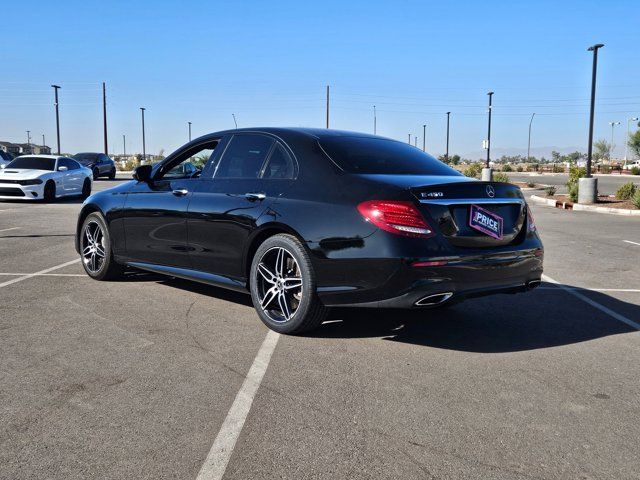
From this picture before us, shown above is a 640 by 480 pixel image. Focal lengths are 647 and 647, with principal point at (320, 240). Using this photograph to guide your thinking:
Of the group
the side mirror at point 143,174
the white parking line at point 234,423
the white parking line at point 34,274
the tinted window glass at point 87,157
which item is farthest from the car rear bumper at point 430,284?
the tinted window glass at point 87,157

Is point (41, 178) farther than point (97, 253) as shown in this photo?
Yes

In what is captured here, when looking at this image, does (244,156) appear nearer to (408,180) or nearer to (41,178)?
(408,180)

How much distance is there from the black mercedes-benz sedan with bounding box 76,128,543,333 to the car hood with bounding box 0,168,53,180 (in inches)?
558

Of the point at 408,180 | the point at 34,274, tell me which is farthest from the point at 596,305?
the point at 34,274

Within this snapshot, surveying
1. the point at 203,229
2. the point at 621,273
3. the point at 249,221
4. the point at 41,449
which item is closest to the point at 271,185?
the point at 249,221

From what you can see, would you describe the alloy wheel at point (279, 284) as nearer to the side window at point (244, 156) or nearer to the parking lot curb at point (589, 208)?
the side window at point (244, 156)

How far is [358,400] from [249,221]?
209 cm

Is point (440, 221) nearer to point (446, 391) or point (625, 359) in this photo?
point (446, 391)

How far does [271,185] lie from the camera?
5293mm

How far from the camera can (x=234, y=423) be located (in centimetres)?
336

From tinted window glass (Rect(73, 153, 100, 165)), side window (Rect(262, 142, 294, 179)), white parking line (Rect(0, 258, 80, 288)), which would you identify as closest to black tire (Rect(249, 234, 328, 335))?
side window (Rect(262, 142, 294, 179))

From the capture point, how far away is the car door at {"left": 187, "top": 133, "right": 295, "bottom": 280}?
5324mm

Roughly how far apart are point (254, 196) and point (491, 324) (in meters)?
2.31

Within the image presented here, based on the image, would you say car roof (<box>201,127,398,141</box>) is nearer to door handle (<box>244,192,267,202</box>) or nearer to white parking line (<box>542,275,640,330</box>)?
door handle (<box>244,192,267,202</box>)
